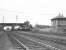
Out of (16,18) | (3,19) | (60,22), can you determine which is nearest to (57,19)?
(60,22)

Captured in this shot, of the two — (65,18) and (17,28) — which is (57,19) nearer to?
(65,18)

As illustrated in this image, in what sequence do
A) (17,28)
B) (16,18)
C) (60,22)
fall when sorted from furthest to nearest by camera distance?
(17,28) < (16,18) < (60,22)

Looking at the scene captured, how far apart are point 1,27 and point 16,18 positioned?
24253 mm

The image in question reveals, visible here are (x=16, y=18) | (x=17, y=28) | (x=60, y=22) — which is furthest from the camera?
(x=17, y=28)

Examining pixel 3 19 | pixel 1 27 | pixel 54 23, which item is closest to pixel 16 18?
pixel 3 19

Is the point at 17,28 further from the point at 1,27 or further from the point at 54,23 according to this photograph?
the point at 54,23

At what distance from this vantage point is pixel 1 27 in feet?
465

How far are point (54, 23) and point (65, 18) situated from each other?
6.08 m

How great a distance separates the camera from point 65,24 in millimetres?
86562

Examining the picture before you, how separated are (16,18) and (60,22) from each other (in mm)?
43301

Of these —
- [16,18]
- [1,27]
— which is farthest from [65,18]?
[1,27]

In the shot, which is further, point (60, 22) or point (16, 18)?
point (16, 18)

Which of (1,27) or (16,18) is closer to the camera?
(16,18)

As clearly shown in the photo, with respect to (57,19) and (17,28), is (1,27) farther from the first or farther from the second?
(57,19)
